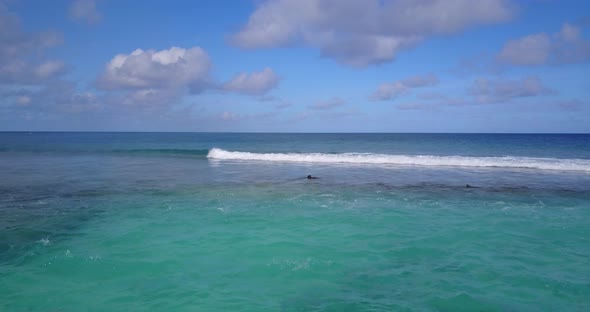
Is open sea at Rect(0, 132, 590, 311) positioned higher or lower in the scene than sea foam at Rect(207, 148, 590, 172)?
lower

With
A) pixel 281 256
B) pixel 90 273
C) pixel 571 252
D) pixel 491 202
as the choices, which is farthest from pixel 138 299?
pixel 491 202

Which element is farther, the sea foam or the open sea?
the sea foam

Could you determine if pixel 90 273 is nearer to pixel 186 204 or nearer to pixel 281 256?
pixel 281 256

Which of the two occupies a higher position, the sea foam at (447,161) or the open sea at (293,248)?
the sea foam at (447,161)

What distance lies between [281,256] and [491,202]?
1150 cm

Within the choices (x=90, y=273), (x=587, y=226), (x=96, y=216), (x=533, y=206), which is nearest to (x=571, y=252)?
(x=587, y=226)

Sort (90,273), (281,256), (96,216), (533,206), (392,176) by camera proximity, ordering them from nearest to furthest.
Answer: (90,273) < (281,256) < (96,216) < (533,206) < (392,176)

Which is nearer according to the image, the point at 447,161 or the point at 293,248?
the point at 293,248

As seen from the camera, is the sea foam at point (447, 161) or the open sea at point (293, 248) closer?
the open sea at point (293, 248)

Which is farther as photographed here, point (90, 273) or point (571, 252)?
point (571, 252)

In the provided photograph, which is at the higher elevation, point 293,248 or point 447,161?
point 447,161

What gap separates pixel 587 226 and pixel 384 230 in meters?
7.01

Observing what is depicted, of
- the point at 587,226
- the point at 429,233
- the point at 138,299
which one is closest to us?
the point at 138,299

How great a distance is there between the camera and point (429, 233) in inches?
465
